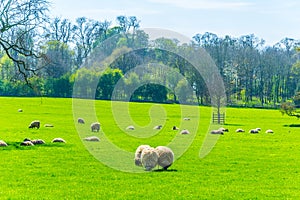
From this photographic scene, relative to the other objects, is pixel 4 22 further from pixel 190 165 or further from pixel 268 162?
pixel 268 162

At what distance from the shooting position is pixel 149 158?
2097 centimetres

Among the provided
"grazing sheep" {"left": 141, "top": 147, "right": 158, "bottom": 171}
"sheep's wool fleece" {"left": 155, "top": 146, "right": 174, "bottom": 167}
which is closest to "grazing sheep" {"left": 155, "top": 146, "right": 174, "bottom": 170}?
"sheep's wool fleece" {"left": 155, "top": 146, "right": 174, "bottom": 167}

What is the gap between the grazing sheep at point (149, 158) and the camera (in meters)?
21.0

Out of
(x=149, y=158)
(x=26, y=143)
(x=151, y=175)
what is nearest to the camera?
(x=151, y=175)

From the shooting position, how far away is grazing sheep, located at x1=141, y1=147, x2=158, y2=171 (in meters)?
21.0

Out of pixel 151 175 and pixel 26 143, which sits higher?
pixel 26 143

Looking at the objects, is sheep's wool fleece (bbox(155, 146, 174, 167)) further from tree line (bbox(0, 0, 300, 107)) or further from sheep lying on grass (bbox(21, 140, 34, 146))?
tree line (bbox(0, 0, 300, 107))

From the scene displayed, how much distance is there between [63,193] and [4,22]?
1829cm

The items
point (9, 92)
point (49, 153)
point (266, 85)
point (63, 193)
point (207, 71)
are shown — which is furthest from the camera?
point (266, 85)

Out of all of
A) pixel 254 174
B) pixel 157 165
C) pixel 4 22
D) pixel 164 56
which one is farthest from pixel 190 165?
pixel 164 56

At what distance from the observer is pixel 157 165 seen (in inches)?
869

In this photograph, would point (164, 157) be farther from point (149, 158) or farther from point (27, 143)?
point (27, 143)

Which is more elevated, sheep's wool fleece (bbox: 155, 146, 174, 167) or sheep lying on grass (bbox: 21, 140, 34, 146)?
sheep's wool fleece (bbox: 155, 146, 174, 167)

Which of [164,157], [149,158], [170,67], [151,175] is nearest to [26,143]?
[149,158]
